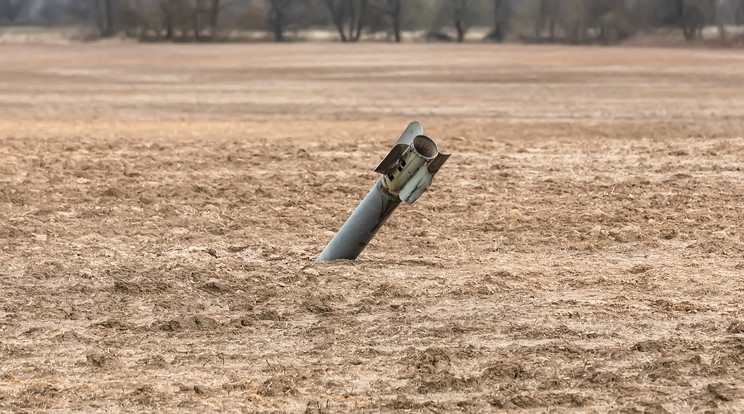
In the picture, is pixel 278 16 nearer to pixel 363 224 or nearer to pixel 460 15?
pixel 460 15

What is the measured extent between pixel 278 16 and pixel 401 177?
62867mm

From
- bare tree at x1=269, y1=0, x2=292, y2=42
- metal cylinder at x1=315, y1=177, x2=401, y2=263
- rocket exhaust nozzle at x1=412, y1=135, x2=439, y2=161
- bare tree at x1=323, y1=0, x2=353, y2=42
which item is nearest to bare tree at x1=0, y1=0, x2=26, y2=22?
bare tree at x1=269, y1=0, x2=292, y2=42

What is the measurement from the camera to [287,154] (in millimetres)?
12203

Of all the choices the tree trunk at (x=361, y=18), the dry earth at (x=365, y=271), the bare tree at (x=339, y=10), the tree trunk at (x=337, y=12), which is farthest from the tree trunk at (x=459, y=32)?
the dry earth at (x=365, y=271)

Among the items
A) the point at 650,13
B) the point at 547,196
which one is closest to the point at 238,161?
the point at 547,196

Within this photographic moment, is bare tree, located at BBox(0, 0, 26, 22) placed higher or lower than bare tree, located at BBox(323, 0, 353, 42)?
higher

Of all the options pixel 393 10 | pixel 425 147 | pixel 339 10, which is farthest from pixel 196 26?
pixel 425 147

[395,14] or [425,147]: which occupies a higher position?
[395,14]

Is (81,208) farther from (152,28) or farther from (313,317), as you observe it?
(152,28)

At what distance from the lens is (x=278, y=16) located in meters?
67.6

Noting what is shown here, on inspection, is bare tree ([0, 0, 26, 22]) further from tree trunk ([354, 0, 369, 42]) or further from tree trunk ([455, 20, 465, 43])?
tree trunk ([455, 20, 465, 43])

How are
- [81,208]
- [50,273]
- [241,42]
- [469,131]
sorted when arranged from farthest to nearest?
[241,42], [469,131], [81,208], [50,273]

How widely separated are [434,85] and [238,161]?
14423 mm

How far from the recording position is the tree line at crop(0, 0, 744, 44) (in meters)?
64.0
